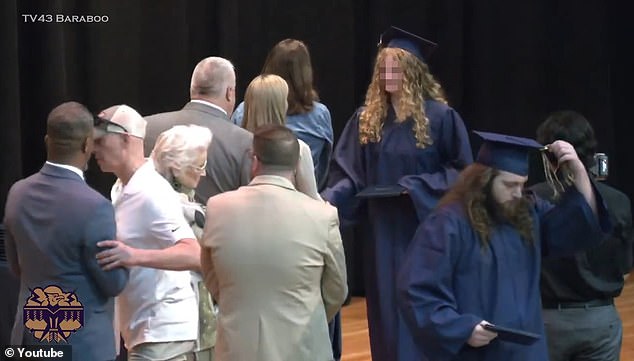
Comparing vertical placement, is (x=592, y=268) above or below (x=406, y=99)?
below

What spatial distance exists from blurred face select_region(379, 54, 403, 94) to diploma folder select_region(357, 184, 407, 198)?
424 millimetres

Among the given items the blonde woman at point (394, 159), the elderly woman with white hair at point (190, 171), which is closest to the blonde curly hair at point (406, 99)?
the blonde woman at point (394, 159)

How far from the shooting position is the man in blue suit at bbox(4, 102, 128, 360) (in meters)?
3.38

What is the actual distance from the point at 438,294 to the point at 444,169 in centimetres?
173

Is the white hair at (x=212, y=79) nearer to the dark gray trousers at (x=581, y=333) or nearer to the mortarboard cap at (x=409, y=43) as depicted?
the mortarboard cap at (x=409, y=43)

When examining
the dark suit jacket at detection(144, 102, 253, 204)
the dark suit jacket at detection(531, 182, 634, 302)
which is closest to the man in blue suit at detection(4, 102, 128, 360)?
the dark suit jacket at detection(144, 102, 253, 204)

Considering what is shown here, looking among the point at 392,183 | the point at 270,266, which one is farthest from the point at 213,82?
→ the point at 270,266

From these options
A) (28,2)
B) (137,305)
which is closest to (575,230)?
(137,305)

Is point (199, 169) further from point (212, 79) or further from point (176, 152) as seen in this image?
point (212, 79)

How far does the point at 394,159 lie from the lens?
17.0 feet

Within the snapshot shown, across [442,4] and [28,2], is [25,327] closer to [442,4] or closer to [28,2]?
[28,2]

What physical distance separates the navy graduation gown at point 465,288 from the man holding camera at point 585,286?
64 cm

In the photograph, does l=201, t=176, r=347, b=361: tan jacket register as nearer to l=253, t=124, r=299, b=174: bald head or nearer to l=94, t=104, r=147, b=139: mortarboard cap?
l=253, t=124, r=299, b=174: bald head

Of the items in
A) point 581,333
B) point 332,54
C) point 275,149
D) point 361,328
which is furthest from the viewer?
point 332,54
